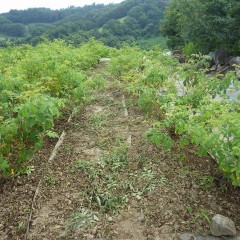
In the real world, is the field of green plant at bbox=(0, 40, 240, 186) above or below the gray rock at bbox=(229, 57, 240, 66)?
above

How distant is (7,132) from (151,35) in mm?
57778

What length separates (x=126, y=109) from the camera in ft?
26.3

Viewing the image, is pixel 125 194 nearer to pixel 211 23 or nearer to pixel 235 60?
pixel 235 60

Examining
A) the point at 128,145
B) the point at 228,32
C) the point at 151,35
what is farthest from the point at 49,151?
the point at 151,35

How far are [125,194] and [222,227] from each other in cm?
141

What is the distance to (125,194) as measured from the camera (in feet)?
14.1

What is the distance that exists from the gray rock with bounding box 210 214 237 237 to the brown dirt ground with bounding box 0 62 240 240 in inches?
5.7

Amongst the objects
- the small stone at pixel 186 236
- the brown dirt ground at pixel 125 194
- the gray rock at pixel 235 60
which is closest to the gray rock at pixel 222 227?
the brown dirt ground at pixel 125 194

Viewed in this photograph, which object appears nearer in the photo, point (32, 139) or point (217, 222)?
point (217, 222)

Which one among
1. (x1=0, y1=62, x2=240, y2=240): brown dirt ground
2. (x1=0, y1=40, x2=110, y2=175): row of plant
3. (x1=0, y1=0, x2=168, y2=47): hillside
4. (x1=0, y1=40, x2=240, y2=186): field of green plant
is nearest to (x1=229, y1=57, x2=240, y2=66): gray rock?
(x1=0, y1=40, x2=240, y2=186): field of green plant

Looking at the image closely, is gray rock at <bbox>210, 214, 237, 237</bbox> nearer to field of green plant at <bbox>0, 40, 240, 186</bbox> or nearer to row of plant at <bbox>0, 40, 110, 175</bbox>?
field of green plant at <bbox>0, 40, 240, 186</bbox>

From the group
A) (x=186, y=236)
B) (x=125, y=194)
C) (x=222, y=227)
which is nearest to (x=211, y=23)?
(x=125, y=194)

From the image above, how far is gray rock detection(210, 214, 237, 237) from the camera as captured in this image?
139 inches

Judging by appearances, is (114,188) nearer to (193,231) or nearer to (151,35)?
(193,231)
